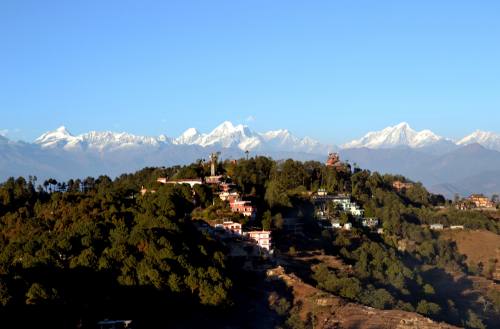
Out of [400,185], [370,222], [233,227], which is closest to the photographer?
[233,227]

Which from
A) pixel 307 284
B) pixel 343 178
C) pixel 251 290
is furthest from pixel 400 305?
pixel 343 178

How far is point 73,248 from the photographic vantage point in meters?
39.0

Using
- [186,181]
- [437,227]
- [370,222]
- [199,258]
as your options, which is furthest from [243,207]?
[437,227]

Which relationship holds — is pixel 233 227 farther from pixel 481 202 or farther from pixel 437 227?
pixel 481 202

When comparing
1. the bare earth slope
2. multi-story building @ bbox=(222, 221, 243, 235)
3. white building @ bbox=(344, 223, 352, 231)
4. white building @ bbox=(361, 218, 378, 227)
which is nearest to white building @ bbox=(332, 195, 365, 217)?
white building @ bbox=(361, 218, 378, 227)

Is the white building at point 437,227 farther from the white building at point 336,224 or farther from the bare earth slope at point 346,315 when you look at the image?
the bare earth slope at point 346,315

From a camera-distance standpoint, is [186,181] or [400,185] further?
[400,185]

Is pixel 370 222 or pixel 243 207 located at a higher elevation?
pixel 243 207

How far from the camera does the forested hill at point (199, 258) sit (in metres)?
34.5

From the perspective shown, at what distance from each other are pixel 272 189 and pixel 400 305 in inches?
753

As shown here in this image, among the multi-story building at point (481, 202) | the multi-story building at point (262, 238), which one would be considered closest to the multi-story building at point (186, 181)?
the multi-story building at point (262, 238)

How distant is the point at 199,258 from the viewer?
3984cm

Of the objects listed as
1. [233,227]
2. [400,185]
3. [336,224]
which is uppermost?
[400,185]

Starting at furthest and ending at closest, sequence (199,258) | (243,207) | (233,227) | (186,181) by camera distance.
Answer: (186,181) → (243,207) → (233,227) → (199,258)
